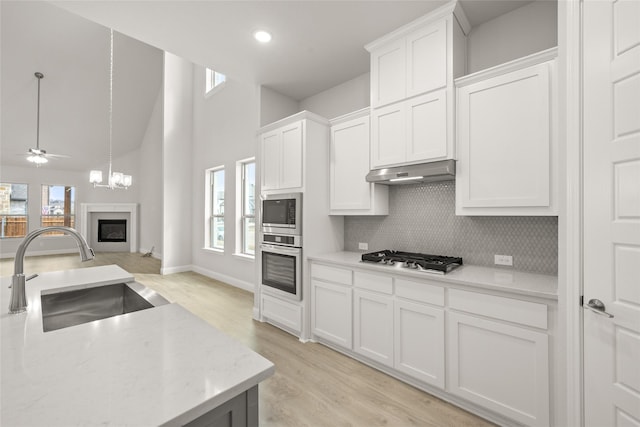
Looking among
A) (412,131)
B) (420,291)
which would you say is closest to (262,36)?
(412,131)

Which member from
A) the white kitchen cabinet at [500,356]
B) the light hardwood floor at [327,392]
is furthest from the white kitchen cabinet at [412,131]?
the light hardwood floor at [327,392]

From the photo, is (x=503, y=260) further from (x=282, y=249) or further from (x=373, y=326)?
(x=282, y=249)

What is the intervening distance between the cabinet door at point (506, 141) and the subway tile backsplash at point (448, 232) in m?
0.38

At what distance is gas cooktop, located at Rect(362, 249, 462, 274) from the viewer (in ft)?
6.79

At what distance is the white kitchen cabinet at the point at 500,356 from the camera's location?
1635 mm

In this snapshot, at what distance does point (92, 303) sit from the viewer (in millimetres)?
1665

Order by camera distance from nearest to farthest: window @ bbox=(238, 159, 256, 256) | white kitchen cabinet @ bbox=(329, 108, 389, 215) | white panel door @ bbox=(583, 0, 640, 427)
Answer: white panel door @ bbox=(583, 0, 640, 427) → white kitchen cabinet @ bbox=(329, 108, 389, 215) → window @ bbox=(238, 159, 256, 256)

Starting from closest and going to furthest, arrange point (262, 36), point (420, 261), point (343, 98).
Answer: point (420, 261)
point (262, 36)
point (343, 98)

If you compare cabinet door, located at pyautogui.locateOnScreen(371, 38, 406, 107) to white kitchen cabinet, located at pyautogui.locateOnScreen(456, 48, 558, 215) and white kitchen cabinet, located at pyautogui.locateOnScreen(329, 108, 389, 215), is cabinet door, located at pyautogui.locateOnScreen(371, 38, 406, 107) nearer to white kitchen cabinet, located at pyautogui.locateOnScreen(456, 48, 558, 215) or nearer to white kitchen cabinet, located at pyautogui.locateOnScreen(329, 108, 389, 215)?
white kitchen cabinet, located at pyautogui.locateOnScreen(329, 108, 389, 215)

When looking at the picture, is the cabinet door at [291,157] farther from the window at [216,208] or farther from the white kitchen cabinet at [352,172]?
the window at [216,208]

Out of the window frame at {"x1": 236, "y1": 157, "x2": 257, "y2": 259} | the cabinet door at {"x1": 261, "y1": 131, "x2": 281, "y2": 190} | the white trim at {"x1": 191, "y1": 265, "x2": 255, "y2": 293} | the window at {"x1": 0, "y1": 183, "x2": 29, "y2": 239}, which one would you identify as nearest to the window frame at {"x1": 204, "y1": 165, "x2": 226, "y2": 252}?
the white trim at {"x1": 191, "y1": 265, "x2": 255, "y2": 293}

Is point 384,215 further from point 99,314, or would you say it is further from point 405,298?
point 99,314

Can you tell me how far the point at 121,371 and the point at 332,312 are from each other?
2.16 m

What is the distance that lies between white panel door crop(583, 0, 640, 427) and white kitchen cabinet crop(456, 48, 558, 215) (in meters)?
0.45
